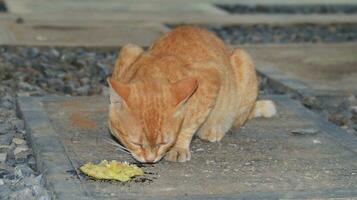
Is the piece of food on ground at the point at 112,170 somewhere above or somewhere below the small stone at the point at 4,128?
above

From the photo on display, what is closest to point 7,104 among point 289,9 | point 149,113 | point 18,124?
point 18,124

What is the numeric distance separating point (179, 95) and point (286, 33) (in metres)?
6.40

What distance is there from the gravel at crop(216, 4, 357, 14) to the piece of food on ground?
824 centimetres

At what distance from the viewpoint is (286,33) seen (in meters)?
11.0

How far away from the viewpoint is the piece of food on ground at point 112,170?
186 inches

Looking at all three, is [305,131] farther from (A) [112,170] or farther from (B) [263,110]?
(A) [112,170]

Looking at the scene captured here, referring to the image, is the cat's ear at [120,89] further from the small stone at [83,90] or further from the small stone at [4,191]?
the small stone at [83,90]

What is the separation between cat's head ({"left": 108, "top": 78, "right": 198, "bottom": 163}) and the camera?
4.79 metres

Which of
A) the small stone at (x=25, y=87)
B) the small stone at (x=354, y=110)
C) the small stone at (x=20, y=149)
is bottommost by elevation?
the small stone at (x=25, y=87)

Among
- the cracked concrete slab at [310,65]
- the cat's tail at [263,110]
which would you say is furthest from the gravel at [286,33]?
the cat's tail at [263,110]

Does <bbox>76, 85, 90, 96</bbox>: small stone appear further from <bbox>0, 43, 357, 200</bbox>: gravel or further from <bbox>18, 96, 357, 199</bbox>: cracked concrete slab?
<bbox>18, 96, 357, 199</bbox>: cracked concrete slab

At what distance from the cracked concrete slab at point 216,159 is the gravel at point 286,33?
13.0 ft

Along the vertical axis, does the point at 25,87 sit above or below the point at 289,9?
above

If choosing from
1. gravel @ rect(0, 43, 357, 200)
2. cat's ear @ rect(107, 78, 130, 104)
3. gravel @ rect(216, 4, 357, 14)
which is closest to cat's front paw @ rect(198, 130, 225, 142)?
gravel @ rect(0, 43, 357, 200)
